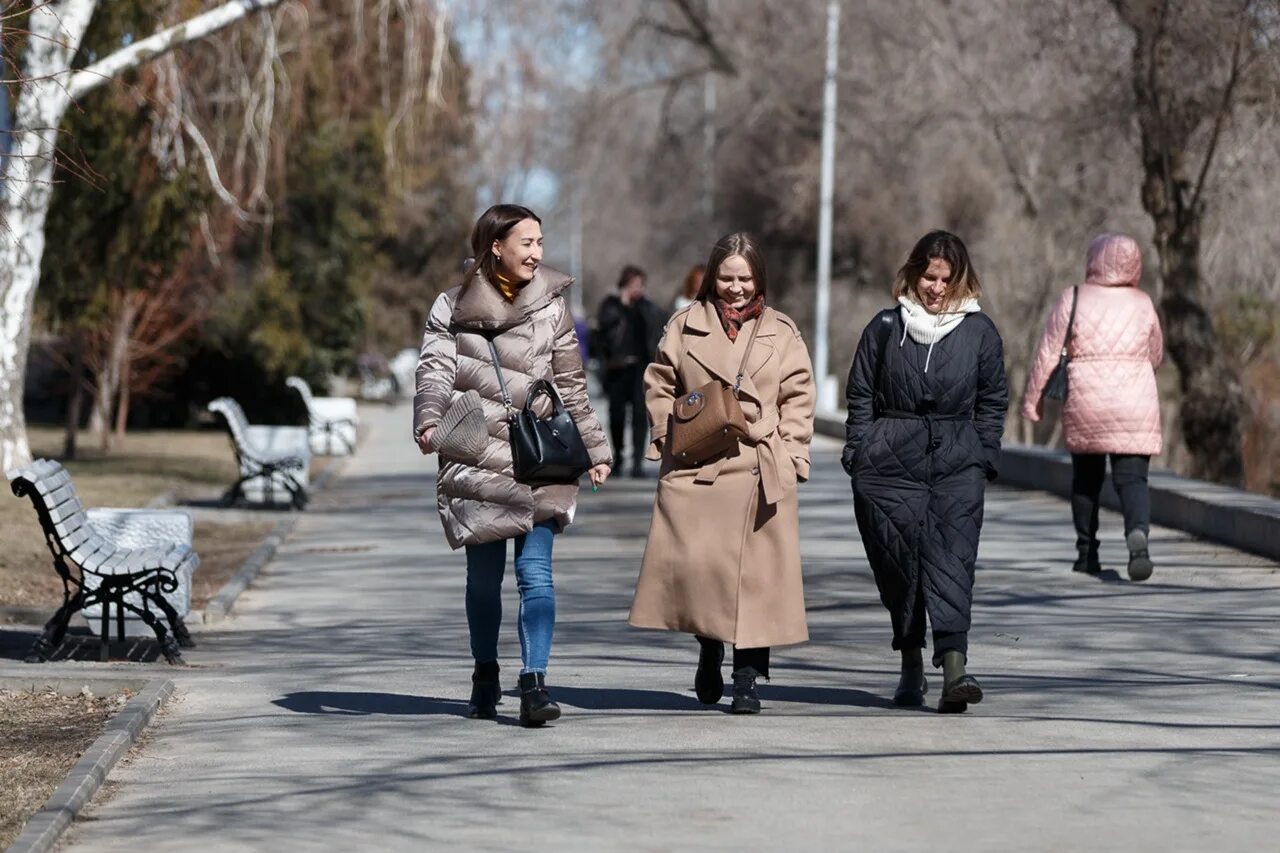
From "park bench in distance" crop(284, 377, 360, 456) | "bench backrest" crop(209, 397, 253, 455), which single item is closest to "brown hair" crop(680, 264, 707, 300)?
"bench backrest" crop(209, 397, 253, 455)

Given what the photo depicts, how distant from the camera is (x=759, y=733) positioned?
8336 mm

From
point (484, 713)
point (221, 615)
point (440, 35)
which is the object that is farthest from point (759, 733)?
point (440, 35)

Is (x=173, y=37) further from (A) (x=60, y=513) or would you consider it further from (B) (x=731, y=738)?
(B) (x=731, y=738)

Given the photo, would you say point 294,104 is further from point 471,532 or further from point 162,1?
point 471,532

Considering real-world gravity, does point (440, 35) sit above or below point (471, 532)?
above

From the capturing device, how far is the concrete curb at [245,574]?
1285 cm

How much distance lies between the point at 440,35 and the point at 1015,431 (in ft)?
47.7

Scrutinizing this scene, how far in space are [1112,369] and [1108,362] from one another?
0.05 metres

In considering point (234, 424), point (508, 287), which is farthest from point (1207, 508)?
point (234, 424)

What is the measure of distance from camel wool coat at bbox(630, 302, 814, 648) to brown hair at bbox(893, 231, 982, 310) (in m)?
0.56

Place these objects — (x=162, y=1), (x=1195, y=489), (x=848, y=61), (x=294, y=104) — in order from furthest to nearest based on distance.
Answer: (x=848, y=61) < (x=294, y=104) < (x=162, y=1) < (x=1195, y=489)

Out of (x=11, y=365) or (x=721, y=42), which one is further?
(x=721, y=42)

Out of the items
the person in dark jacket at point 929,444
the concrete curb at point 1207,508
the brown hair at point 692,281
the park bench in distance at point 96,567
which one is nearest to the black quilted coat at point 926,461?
the person in dark jacket at point 929,444

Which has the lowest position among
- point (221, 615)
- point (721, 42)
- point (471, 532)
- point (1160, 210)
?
point (221, 615)
